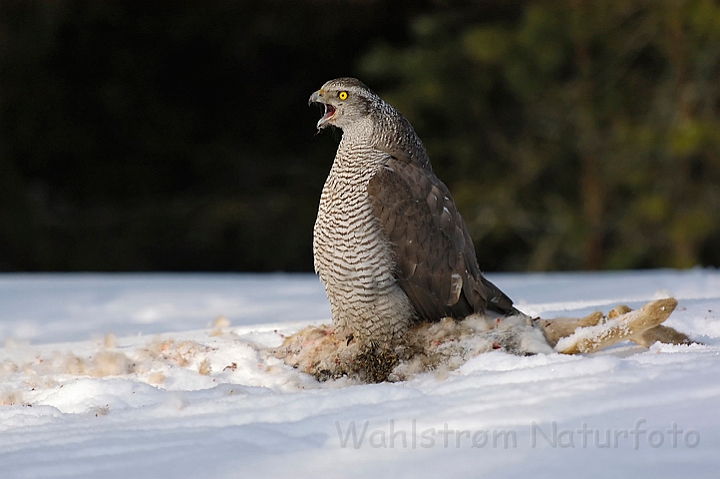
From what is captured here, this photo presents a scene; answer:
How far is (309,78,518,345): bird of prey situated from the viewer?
10.3 ft

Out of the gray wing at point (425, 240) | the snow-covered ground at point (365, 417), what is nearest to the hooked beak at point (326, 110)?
the gray wing at point (425, 240)

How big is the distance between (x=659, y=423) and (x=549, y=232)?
26.9ft

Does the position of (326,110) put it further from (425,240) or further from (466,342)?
(466,342)

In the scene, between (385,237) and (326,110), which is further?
(326,110)

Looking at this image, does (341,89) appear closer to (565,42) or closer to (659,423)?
→ (659,423)

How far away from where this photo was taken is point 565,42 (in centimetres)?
980

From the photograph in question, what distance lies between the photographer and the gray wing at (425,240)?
10.3 ft

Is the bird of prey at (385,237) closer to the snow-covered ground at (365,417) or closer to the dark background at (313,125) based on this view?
the snow-covered ground at (365,417)

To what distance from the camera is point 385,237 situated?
3.12m

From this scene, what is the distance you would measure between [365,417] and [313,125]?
31.7 ft

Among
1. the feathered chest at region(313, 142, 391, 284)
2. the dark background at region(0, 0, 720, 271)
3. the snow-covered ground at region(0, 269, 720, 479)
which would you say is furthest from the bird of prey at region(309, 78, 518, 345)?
the dark background at region(0, 0, 720, 271)

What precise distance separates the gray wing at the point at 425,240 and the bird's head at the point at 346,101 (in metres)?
0.20

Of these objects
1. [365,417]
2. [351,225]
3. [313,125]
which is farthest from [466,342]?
[313,125]

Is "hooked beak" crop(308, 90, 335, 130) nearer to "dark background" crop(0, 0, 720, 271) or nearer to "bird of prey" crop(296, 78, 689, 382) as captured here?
"bird of prey" crop(296, 78, 689, 382)
